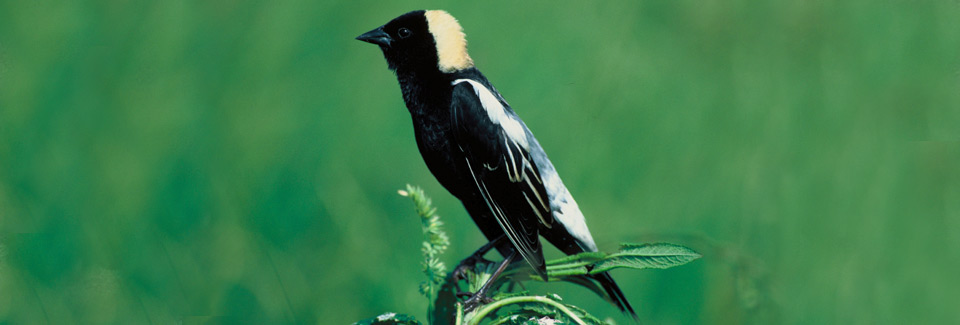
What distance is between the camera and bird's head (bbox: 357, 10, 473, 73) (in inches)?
53.5

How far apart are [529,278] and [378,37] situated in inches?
21.5

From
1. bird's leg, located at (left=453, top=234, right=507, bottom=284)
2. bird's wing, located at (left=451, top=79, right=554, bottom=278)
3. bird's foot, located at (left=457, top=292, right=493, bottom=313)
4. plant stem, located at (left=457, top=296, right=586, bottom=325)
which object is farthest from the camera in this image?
bird's leg, located at (left=453, top=234, right=507, bottom=284)

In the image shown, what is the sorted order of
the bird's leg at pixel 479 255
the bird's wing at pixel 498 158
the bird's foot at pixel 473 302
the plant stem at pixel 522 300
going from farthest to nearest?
the bird's leg at pixel 479 255 → the bird's wing at pixel 498 158 → the bird's foot at pixel 473 302 → the plant stem at pixel 522 300

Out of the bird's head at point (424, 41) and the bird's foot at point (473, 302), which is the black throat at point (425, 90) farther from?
the bird's foot at point (473, 302)

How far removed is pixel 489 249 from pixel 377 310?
336 millimetres

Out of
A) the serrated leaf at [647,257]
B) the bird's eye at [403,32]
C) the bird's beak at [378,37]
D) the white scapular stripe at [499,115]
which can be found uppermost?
the bird's eye at [403,32]

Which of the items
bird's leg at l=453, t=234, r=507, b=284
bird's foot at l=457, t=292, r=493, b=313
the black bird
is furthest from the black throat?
bird's foot at l=457, t=292, r=493, b=313

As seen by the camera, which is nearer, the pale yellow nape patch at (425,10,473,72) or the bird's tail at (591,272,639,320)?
the bird's tail at (591,272,639,320)

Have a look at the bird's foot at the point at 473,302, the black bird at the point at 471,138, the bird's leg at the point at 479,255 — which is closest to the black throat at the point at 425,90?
the black bird at the point at 471,138

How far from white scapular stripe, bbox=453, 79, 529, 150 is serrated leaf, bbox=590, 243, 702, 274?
0.39 metres

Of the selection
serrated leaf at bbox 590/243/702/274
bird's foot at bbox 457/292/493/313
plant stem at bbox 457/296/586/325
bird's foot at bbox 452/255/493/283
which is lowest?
bird's foot at bbox 452/255/493/283

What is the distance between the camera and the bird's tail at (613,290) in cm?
118

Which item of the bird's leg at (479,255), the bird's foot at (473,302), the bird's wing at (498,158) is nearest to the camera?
the bird's foot at (473,302)

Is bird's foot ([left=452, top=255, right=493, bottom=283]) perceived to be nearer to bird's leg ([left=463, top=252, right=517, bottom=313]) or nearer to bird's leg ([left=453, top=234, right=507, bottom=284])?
bird's leg ([left=453, top=234, right=507, bottom=284])
